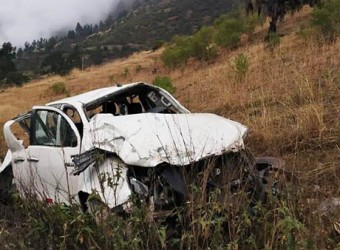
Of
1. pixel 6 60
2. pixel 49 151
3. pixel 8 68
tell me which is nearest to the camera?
pixel 49 151

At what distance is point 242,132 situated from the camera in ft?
19.8

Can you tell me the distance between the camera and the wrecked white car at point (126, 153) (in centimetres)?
491

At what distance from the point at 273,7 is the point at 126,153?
20.6 m

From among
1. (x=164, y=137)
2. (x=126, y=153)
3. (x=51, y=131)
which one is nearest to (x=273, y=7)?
(x=51, y=131)

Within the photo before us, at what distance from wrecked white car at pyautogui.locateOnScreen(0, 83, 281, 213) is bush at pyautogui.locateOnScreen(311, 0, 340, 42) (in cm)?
826

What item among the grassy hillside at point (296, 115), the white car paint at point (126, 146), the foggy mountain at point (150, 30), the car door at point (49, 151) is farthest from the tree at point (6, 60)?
the white car paint at point (126, 146)

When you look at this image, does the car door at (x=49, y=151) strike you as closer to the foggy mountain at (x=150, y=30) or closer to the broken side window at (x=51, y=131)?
the broken side window at (x=51, y=131)

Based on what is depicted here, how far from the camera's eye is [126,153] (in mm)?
5281

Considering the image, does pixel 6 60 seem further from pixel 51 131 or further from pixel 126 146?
pixel 126 146

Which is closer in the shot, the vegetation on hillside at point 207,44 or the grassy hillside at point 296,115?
the grassy hillside at point 296,115

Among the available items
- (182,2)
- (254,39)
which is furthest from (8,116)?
(182,2)

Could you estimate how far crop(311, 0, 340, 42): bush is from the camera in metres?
14.2

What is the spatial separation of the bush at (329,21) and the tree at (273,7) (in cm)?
807

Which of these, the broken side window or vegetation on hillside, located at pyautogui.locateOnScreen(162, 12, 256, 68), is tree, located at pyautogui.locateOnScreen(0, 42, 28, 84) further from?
the broken side window
